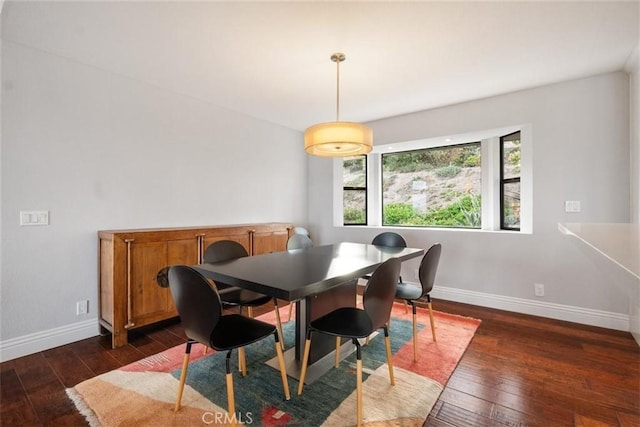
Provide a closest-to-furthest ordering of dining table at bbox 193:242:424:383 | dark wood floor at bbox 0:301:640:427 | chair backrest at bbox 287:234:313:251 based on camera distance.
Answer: dining table at bbox 193:242:424:383, dark wood floor at bbox 0:301:640:427, chair backrest at bbox 287:234:313:251

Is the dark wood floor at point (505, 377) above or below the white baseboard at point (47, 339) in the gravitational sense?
below

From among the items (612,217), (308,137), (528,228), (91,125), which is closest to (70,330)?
(91,125)

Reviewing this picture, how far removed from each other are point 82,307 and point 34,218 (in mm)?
876

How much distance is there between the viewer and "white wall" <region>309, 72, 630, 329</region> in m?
2.80

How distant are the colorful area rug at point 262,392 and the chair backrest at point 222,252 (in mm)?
752

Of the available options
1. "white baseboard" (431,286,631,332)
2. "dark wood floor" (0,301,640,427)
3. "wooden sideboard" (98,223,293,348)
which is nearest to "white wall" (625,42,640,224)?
"white baseboard" (431,286,631,332)

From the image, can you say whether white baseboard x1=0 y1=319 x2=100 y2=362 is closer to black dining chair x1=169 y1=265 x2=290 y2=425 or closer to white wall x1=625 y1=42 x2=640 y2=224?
black dining chair x1=169 y1=265 x2=290 y2=425

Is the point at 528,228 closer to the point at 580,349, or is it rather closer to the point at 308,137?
the point at 580,349

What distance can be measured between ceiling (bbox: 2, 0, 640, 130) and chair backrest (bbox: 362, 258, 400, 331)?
1.68 metres

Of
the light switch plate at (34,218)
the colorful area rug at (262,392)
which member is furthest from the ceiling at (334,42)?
the colorful area rug at (262,392)

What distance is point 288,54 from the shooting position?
2451 mm

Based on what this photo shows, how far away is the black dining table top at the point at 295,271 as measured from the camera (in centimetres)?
146

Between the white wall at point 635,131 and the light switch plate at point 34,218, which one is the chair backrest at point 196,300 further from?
the white wall at point 635,131

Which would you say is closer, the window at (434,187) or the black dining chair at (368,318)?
the black dining chair at (368,318)
